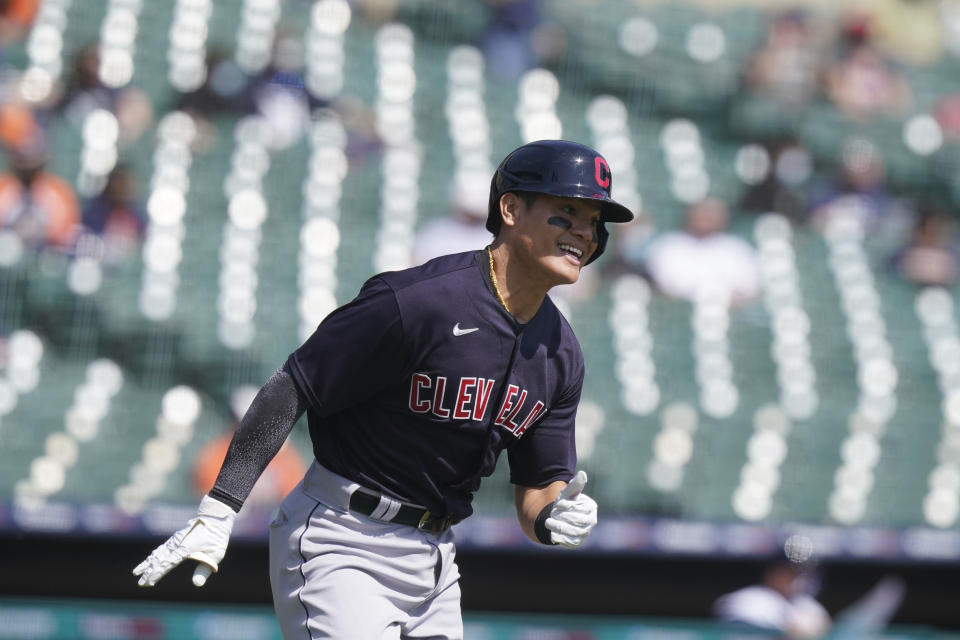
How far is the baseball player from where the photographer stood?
8.76ft

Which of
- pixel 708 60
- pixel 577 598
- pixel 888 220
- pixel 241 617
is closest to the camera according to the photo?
pixel 241 617

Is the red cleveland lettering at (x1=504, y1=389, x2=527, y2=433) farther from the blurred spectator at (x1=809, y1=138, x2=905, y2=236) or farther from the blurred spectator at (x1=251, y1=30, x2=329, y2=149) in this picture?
the blurred spectator at (x1=809, y1=138, x2=905, y2=236)

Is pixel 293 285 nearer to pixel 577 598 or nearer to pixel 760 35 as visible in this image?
pixel 577 598

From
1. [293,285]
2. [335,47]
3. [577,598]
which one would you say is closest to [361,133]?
[335,47]

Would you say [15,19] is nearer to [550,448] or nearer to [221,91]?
[221,91]

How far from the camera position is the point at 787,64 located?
31.3 ft

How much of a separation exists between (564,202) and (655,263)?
5285 mm

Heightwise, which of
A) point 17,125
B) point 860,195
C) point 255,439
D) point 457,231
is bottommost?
point 255,439

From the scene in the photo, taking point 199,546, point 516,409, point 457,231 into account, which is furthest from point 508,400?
point 457,231

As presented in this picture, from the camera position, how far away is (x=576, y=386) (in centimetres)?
305

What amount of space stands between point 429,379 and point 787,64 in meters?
7.54

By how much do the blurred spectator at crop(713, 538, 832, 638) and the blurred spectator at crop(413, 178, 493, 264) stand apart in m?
2.58

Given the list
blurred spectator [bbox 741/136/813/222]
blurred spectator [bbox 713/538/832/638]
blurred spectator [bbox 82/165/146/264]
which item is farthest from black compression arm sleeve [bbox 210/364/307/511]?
blurred spectator [bbox 741/136/813/222]

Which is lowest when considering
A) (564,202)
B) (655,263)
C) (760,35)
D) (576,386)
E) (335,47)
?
(576,386)
